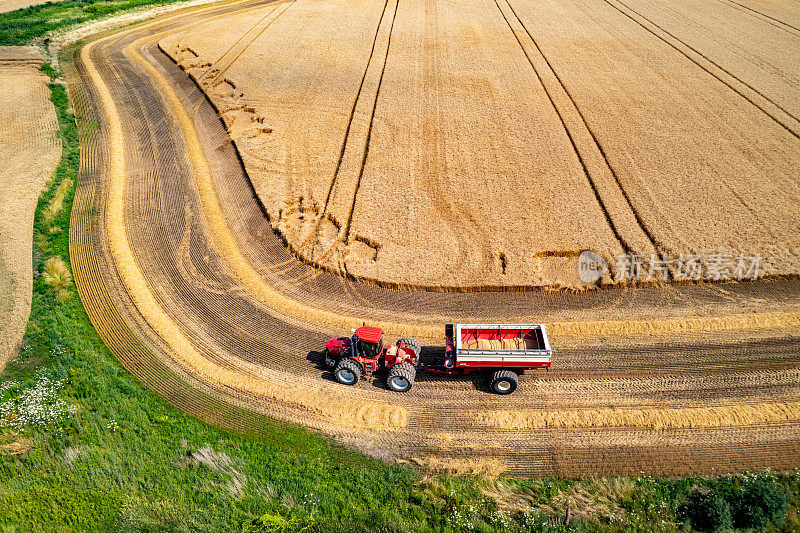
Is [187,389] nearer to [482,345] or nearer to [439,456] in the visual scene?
[439,456]

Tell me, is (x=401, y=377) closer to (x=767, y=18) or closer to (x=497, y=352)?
(x=497, y=352)

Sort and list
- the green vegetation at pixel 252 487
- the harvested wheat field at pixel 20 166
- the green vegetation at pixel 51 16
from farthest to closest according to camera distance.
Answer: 1. the green vegetation at pixel 51 16
2. the harvested wheat field at pixel 20 166
3. the green vegetation at pixel 252 487

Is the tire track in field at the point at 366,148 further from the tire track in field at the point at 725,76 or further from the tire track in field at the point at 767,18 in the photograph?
the tire track in field at the point at 767,18

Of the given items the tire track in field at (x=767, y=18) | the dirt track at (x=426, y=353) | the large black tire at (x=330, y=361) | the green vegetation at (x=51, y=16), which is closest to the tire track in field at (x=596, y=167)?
the dirt track at (x=426, y=353)

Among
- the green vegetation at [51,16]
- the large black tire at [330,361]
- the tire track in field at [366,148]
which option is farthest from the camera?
the green vegetation at [51,16]

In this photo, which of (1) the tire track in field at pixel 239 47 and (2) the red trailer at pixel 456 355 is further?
(1) the tire track in field at pixel 239 47

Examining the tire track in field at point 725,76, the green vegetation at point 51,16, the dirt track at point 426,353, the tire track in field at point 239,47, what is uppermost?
the green vegetation at point 51,16

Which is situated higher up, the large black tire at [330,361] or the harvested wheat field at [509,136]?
the harvested wheat field at [509,136]

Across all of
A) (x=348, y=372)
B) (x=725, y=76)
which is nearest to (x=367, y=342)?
(x=348, y=372)
